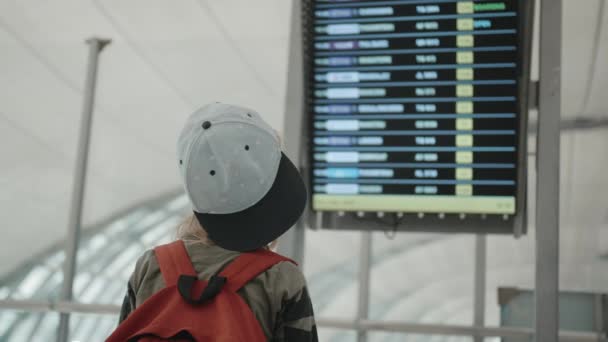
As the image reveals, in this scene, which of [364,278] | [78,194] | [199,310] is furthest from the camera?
[364,278]

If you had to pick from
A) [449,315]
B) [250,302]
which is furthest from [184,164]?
[449,315]

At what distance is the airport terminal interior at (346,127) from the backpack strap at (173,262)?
32 centimetres

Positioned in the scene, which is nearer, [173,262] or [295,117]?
[173,262]

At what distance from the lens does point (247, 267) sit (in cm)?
172

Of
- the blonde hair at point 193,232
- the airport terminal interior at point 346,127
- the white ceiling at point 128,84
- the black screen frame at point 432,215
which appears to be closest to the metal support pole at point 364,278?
the airport terminal interior at point 346,127

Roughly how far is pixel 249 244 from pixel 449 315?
114 feet

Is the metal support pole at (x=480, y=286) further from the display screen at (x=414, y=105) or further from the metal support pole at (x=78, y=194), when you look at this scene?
the display screen at (x=414, y=105)

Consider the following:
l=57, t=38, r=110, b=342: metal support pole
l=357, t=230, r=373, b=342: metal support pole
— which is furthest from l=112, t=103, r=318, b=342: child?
l=357, t=230, r=373, b=342: metal support pole

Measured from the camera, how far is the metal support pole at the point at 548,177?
2.58 m

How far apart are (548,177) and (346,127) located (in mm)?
813

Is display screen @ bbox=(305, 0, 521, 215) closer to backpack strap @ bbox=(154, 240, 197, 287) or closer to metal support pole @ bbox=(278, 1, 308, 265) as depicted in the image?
metal support pole @ bbox=(278, 1, 308, 265)

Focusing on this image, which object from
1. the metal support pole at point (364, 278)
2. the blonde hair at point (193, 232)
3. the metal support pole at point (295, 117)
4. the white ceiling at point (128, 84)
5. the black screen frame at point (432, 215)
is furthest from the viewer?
the white ceiling at point (128, 84)

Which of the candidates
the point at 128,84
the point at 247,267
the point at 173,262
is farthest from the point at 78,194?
the point at 128,84

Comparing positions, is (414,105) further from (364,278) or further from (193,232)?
(364,278)
